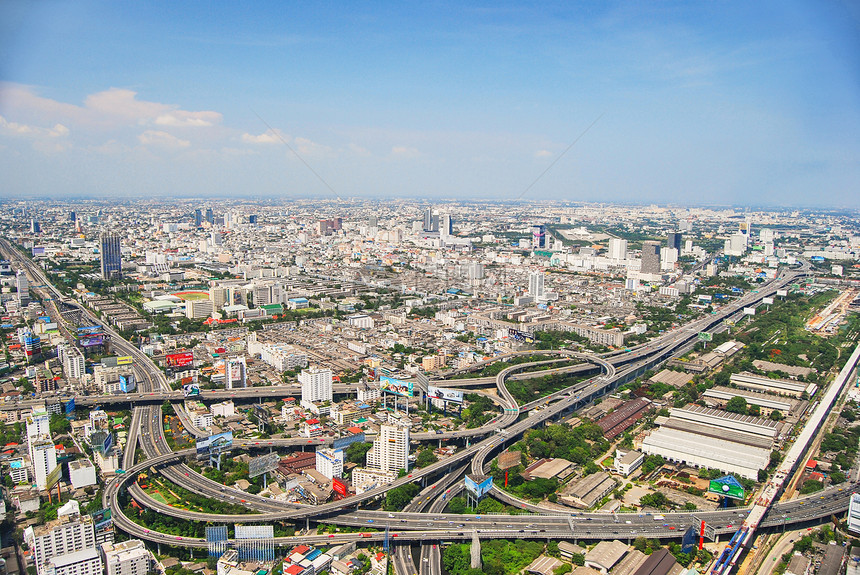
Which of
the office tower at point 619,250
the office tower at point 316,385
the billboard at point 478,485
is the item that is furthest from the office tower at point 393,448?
the office tower at point 619,250

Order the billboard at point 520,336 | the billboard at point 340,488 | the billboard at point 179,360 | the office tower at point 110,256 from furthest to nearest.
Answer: the office tower at point 110,256 < the billboard at point 520,336 < the billboard at point 179,360 < the billboard at point 340,488

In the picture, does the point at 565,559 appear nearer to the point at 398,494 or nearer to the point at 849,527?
the point at 398,494

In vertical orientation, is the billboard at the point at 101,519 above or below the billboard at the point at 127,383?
below

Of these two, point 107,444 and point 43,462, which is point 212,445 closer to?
point 107,444

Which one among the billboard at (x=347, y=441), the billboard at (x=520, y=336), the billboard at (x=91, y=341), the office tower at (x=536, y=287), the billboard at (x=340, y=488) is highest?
the office tower at (x=536, y=287)

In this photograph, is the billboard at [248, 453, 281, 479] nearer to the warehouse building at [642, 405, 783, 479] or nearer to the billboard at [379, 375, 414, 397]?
the billboard at [379, 375, 414, 397]

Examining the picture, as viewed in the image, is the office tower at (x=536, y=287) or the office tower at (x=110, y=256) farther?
the office tower at (x=110, y=256)

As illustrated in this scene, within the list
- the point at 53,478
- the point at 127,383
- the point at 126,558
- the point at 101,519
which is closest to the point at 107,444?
the point at 53,478

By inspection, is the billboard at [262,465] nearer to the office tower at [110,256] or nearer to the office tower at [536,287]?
the office tower at [536,287]
